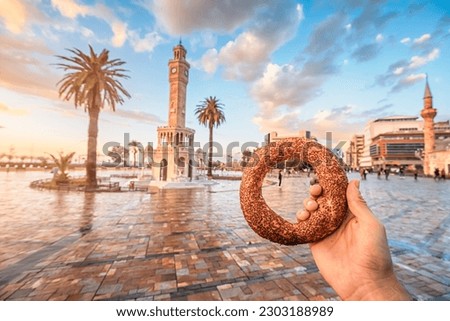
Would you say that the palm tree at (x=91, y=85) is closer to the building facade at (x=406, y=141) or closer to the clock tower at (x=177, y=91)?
the clock tower at (x=177, y=91)

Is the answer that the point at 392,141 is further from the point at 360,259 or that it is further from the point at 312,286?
the point at 360,259

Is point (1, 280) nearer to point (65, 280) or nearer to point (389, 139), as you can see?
point (65, 280)

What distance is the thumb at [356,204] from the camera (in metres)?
2.36

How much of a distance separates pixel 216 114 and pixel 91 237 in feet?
109

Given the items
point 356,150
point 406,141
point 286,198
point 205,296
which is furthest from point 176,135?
point 356,150

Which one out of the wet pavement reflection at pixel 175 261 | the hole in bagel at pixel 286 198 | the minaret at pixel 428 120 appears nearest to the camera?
the wet pavement reflection at pixel 175 261

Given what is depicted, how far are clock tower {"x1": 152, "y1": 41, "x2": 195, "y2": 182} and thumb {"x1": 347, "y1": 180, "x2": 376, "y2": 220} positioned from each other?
98.9 ft

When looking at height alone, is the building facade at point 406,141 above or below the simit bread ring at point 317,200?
above

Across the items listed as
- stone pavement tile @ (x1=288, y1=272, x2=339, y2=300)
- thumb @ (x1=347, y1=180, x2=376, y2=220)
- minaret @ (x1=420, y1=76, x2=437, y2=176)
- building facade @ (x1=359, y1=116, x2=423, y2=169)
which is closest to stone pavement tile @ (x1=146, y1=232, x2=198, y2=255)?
stone pavement tile @ (x1=288, y1=272, x2=339, y2=300)

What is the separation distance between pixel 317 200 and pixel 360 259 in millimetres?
738

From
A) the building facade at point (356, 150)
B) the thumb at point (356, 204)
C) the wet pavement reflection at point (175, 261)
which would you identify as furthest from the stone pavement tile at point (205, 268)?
the building facade at point (356, 150)

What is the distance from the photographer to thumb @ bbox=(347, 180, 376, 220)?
7.73 feet

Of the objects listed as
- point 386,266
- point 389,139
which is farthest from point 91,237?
point 389,139

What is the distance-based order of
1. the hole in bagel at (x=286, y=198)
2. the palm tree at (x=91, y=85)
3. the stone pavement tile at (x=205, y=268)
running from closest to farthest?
the stone pavement tile at (x=205, y=268)
the hole in bagel at (x=286, y=198)
the palm tree at (x=91, y=85)
